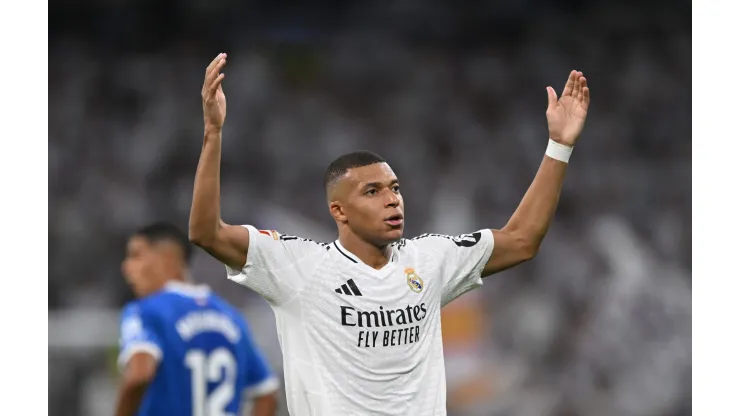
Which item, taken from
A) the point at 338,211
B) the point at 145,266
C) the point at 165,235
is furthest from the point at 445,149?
the point at 338,211

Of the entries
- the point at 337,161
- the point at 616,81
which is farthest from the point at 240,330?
the point at 616,81

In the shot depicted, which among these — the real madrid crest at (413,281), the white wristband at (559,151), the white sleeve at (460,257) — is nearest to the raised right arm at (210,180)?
the real madrid crest at (413,281)

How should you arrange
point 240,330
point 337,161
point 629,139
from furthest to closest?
point 629,139 < point 240,330 < point 337,161

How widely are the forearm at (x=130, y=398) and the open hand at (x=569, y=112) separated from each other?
88.5 inches

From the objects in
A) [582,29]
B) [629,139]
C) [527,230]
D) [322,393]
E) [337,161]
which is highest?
[582,29]

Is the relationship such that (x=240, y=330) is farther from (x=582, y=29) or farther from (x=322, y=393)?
(x=582, y=29)

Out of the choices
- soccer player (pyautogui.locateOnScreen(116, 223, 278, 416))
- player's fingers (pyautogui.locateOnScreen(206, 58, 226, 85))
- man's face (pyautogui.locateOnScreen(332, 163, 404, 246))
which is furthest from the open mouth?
soccer player (pyautogui.locateOnScreen(116, 223, 278, 416))

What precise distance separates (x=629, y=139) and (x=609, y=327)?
2.02 meters

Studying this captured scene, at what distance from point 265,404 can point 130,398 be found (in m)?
0.73

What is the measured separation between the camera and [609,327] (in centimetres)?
876

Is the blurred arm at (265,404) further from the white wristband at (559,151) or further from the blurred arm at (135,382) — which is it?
the white wristband at (559,151)

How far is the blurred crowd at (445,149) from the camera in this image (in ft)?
27.9

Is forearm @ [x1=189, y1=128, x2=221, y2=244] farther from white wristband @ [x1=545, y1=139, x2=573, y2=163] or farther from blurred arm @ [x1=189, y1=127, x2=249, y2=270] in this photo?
white wristband @ [x1=545, y1=139, x2=573, y2=163]

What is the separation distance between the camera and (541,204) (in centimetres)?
349
